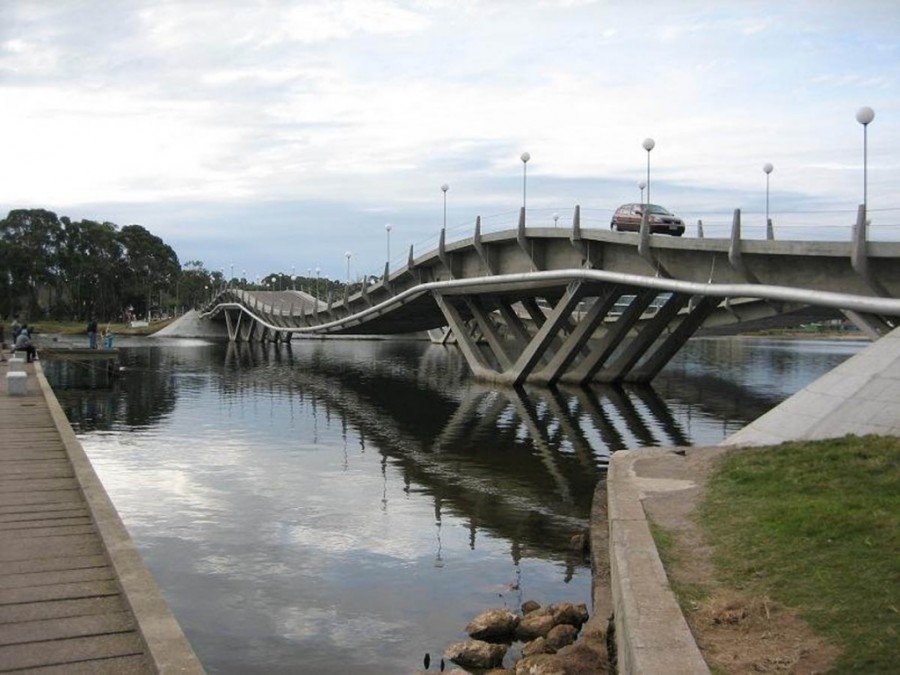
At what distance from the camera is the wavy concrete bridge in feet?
77.2

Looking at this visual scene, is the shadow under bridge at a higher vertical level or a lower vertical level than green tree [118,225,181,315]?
lower

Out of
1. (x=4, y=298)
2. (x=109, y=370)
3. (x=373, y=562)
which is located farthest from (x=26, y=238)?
(x=373, y=562)

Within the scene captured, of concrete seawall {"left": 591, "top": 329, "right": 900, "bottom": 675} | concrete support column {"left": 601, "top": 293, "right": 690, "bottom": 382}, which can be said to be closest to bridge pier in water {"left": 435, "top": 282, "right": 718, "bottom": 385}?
concrete support column {"left": 601, "top": 293, "right": 690, "bottom": 382}

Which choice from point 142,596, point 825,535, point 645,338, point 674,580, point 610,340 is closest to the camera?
point 142,596

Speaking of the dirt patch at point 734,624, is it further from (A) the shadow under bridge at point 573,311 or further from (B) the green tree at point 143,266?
(B) the green tree at point 143,266

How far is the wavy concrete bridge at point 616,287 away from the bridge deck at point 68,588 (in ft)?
50.4

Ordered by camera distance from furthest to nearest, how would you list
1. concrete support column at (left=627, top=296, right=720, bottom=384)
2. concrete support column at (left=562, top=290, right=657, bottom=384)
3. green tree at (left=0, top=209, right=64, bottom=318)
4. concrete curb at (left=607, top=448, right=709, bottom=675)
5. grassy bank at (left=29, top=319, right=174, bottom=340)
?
green tree at (left=0, top=209, right=64, bottom=318) → grassy bank at (left=29, top=319, right=174, bottom=340) → concrete support column at (left=627, top=296, right=720, bottom=384) → concrete support column at (left=562, top=290, right=657, bottom=384) → concrete curb at (left=607, top=448, right=709, bottom=675)

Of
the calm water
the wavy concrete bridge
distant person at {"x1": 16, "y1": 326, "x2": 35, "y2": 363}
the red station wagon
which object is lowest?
the calm water

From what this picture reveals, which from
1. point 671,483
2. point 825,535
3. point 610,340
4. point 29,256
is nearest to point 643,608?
point 825,535

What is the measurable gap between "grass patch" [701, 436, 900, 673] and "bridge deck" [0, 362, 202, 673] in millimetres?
4428

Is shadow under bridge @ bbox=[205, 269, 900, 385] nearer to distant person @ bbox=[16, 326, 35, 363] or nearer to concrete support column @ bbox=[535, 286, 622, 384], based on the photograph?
concrete support column @ bbox=[535, 286, 622, 384]

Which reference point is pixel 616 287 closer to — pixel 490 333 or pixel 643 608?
pixel 490 333

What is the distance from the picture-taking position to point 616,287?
3403cm

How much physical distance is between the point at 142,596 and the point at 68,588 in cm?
99
